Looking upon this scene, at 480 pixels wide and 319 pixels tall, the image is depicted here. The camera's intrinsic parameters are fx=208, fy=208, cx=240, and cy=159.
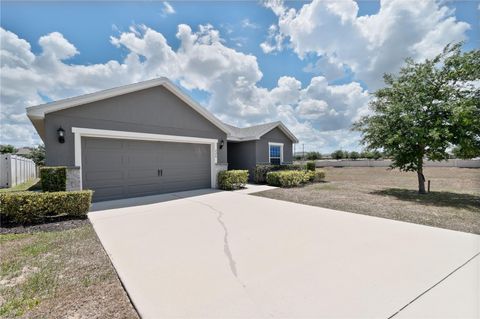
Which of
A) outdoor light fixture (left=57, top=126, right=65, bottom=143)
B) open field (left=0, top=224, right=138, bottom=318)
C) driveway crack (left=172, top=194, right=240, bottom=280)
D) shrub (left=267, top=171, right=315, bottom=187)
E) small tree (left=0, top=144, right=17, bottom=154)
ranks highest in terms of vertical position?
small tree (left=0, top=144, right=17, bottom=154)

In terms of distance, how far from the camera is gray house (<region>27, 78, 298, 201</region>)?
6973 millimetres

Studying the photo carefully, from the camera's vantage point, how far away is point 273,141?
51.4 feet

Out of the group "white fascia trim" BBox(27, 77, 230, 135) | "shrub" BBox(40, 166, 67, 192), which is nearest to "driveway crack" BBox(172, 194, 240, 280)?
"shrub" BBox(40, 166, 67, 192)

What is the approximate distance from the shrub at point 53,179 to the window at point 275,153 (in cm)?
1188

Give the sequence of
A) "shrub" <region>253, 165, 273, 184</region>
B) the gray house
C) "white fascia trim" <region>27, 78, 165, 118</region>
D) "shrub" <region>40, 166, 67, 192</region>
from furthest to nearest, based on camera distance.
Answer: "shrub" <region>253, 165, 273, 184</region> → the gray house → "white fascia trim" <region>27, 78, 165, 118</region> → "shrub" <region>40, 166, 67, 192</region>

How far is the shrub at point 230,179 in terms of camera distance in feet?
35.8

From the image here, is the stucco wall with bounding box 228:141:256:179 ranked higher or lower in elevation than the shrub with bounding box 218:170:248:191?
higher

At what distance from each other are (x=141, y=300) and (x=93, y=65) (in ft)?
39.6

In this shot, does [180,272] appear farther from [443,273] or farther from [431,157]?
[431,157]

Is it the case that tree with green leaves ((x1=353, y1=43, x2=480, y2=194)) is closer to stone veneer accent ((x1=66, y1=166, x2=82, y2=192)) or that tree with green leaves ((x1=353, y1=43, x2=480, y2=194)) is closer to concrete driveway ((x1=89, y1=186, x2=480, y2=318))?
concrete driveway ((x1=89, y1=186, x2=480, y2=318))

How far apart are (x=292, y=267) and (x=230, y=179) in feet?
25.8

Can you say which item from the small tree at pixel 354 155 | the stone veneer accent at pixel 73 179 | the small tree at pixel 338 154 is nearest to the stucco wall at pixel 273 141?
the stone veneer accent at pixel 73 179

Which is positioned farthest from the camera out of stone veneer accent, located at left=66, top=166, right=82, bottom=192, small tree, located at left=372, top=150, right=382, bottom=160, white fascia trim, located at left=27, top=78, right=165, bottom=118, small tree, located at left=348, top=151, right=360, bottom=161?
small tree, located at left=348, top=151, right=360, bottom=161

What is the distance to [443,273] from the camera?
118 inches
